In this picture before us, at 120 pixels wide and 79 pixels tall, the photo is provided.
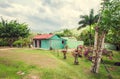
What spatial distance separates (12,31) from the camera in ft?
168

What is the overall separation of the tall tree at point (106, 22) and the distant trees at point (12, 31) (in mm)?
29928

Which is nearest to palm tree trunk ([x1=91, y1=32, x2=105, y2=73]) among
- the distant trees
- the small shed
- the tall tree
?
the tall tree

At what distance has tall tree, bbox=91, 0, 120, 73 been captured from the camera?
81.2ft

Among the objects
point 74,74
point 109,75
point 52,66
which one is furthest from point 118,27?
point 52,66

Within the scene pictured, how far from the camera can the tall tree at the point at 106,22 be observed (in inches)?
974

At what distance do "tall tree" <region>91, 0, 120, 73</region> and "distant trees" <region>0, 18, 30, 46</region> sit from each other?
29.9 m

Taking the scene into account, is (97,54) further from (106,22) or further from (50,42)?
(50,42)

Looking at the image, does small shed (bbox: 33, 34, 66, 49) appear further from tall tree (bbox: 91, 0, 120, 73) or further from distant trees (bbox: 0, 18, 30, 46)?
tall tree (bbox: 91, 0, 120, 73)

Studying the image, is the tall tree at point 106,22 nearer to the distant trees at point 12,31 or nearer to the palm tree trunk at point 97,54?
the palm tree trunk at point 97,54

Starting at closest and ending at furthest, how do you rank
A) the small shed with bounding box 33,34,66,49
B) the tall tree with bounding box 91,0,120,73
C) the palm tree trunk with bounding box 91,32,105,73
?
1. the tall tree with bounding box 91,0,120,73
2. the palm tree trunk with bounding box 91,32,105,73
3. the small shed with bounding box 33,34,66,49

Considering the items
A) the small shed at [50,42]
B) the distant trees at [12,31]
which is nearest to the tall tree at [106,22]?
the small shed at [50,42]

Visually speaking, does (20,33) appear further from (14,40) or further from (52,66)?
(52,66)

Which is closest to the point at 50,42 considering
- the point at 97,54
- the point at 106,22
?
the point at 97,54

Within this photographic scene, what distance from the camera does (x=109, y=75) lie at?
26.4 m
